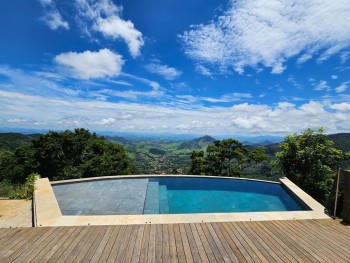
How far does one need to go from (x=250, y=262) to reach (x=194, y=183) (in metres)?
7.78

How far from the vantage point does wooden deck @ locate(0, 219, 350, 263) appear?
12.8 feet

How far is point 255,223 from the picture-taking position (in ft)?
17.7

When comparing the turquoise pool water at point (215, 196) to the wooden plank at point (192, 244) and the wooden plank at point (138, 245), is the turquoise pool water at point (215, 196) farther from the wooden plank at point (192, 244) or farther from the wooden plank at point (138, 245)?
the wooden plank at point (192, 244)

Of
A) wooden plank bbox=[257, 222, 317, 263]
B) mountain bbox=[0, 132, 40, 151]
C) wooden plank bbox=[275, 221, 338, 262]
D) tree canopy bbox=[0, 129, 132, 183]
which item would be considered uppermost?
wooden plank bbox=[275, 221, 338, 262]

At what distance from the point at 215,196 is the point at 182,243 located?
5534mm

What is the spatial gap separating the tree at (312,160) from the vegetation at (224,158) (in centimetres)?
506

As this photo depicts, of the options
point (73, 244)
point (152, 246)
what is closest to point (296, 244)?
point (152, 246)

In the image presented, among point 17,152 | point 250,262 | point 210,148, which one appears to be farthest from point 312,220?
point 17,152

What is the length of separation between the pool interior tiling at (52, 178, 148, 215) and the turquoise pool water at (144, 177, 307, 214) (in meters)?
0.40

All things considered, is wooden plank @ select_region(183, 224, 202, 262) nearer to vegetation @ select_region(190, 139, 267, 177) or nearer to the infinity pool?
the infinity pool

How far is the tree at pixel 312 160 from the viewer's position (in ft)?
41.8

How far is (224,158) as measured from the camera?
19391 millimetres

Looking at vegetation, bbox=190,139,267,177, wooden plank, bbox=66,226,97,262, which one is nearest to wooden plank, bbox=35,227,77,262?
wooden plank, bbox=66,226,97,262

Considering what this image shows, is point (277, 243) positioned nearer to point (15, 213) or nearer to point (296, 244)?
point (296, 244)
